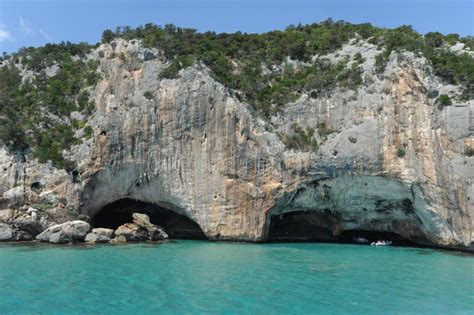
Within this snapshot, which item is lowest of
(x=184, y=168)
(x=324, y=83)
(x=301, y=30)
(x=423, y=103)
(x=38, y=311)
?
(x=38, y=311)

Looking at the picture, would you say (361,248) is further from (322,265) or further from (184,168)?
(184,168)

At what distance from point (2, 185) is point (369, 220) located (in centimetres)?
2469

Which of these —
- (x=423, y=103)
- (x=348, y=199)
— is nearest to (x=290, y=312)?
(x=348, y=199)

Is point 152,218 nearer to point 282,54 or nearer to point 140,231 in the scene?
point 140,231

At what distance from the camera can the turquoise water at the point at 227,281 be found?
11.9 meters

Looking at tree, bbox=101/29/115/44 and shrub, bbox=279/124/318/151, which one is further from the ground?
tree, bbox=101/29/115/44

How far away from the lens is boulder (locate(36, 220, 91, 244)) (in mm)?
24831

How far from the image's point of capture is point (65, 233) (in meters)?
25.0

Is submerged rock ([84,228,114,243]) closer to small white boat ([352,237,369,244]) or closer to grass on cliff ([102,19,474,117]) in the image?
grass on cliff ([102,19,474,117])

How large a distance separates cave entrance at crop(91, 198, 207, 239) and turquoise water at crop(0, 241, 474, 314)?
8.67 meters

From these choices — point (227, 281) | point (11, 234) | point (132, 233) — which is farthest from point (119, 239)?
point (227, 281)

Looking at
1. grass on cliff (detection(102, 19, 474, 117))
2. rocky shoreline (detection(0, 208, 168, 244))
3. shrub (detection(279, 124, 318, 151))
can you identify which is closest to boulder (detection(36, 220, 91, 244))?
rocky shoreline (detection(0, 208, 168, 244))

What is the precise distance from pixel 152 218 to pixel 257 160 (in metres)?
10.6

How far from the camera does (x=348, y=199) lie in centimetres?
2802
